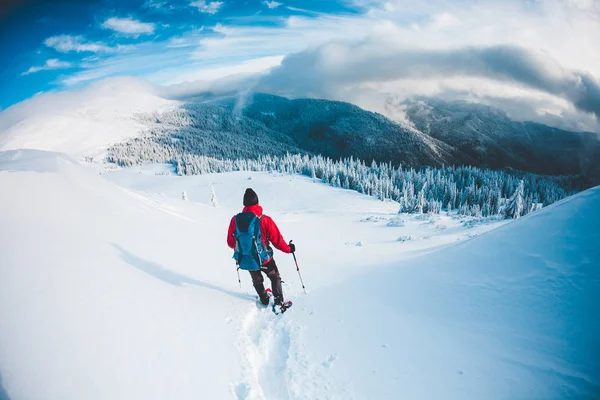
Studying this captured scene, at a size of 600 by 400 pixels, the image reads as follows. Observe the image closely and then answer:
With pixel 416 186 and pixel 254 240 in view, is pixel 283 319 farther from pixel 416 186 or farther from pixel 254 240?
pixel 416 186

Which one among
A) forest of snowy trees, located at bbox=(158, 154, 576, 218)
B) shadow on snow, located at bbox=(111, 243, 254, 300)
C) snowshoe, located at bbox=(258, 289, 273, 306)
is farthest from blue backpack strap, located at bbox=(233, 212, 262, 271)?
forest of snowy trees, located at bbox=(158, 154, 576, 218)

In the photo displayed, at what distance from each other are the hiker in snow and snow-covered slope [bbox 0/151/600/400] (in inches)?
36.8

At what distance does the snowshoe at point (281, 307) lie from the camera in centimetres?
587

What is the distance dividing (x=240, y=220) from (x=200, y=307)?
1.96 metres

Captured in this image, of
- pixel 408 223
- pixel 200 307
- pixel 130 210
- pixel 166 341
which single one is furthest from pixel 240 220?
pixel 408 223

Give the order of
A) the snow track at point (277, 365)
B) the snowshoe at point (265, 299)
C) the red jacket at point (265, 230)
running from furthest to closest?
the snowshoe at point (265, 299)
the red jacket at point (265, 230)
the snow track at point (277, 365)

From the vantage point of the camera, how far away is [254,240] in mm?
5648

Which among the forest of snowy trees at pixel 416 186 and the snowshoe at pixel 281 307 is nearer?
the snowshoe at pixel 281 307

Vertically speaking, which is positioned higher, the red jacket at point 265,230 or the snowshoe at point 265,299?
the red jacket at point 265,230

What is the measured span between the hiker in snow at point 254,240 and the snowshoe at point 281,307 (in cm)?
6

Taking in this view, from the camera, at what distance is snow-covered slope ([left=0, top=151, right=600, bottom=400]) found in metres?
3.15

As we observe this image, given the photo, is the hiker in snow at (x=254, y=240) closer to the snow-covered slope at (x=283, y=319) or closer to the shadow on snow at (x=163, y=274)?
the snow-covered slope at (x=283, y=319)

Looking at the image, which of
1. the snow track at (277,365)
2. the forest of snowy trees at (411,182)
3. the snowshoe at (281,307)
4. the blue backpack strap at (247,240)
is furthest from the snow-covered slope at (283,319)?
the forest of snowy trees at (411,182)

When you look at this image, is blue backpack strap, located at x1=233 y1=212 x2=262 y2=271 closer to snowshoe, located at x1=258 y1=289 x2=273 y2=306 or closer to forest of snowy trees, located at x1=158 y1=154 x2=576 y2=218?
snowshoe, located at x1=258 y1=289 x2=273 y2=306
